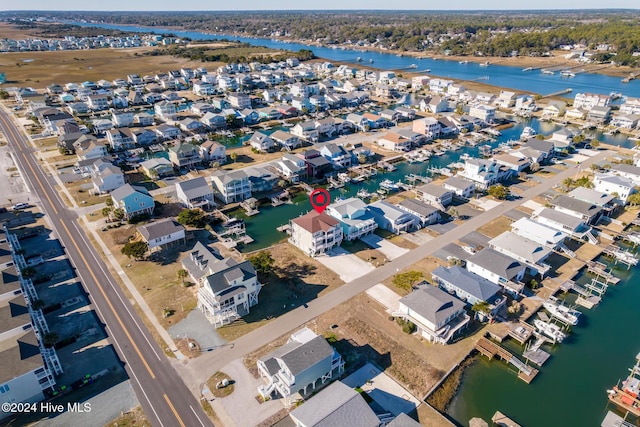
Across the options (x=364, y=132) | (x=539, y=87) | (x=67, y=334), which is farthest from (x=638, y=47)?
(x=67, y=334)

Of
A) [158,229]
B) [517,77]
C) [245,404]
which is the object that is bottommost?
[245,404]

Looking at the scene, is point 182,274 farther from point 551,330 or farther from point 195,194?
point 551,330

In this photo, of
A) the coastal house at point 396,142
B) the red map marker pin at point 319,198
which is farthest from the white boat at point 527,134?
the red map marker pin at point 319,198

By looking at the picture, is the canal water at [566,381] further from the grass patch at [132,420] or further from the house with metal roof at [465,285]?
the grass patch at [132,420]

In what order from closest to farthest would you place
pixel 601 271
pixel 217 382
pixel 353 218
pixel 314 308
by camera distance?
pixel 217 382 < pixel 314 308 < pixel 601 271 < pixel 353 218

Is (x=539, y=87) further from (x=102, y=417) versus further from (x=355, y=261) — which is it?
(x=102, y=417)

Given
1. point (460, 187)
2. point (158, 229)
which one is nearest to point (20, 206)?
point (158, 229)
